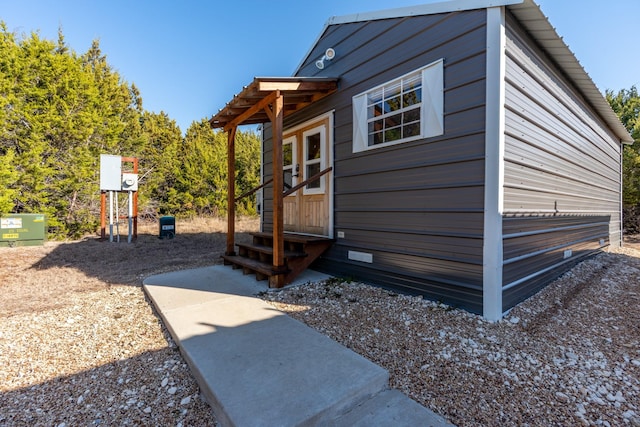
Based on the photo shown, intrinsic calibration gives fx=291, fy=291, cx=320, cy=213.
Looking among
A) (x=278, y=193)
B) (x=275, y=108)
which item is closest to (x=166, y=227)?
(x=278, y=193)

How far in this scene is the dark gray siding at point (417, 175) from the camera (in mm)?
2990

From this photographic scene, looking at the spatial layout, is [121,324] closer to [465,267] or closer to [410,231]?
[410,231]

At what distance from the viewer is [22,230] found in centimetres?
789

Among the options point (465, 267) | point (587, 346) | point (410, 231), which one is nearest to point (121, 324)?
point (410, 231)

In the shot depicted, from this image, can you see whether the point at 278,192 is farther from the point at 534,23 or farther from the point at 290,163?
the point at 534,23

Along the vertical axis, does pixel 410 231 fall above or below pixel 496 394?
above

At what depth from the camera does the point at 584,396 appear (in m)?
1.81

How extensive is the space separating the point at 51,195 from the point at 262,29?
30.3 feet

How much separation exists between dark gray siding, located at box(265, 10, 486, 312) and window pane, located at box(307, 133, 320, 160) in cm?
53

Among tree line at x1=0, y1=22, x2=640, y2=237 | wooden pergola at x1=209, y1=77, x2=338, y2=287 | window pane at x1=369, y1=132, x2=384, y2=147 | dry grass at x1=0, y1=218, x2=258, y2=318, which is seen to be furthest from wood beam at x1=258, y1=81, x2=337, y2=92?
tree line at x1=0, y1=22, x2=640, y2=237

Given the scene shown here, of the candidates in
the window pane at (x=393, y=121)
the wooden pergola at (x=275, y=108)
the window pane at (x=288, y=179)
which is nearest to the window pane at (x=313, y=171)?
the window pane at (x=288, y=179)

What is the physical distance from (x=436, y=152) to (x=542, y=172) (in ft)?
5.14

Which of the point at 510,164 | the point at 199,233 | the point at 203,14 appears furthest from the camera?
the point at 199,233

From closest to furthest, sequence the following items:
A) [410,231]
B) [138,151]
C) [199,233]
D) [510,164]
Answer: [510,164] → [410,231] → [199,233] → [138,151]
